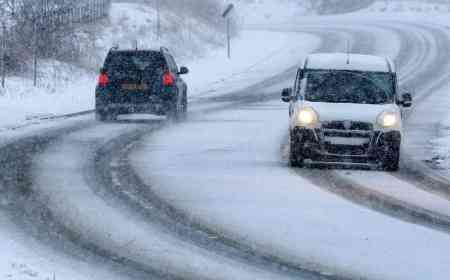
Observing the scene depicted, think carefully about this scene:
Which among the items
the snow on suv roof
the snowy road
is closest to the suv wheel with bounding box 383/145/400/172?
the snowy road

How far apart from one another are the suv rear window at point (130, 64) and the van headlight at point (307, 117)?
846 centimetres

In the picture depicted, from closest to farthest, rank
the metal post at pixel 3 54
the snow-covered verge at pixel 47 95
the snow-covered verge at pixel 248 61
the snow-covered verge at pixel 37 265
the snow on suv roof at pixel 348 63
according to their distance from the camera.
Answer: the snow-covered verge at pixel 37 265 < the snow on suv roof at pixel 348 63 < the snow-covered verge at pixel 47 95 < the metal post at pixel 3 54 < the snow-covered verge at pixel 248 61

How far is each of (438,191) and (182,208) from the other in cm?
383

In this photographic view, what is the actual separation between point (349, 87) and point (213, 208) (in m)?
5.66

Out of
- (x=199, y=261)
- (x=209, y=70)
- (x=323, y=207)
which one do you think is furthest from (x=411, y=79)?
(x=199, y=261)

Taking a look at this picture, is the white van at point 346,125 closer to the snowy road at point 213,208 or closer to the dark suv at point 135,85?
the snowy road at point 213,208

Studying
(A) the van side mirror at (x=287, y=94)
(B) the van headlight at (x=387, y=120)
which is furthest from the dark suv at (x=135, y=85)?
(B) the van headlight at (x=387, y=120)

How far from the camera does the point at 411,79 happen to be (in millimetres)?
41375

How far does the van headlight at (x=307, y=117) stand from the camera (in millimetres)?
16531

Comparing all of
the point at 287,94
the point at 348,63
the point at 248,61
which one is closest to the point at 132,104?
the point at 287,94

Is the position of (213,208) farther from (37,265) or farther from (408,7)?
(408,7)

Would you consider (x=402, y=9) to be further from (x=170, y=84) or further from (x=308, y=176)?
(x=308, y=176)

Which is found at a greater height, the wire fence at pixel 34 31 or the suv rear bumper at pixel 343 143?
the wire fence at pixel 34 31

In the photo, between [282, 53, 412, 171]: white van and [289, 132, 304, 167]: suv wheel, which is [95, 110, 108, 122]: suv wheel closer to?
[282, 53, 412, 171]: white van
